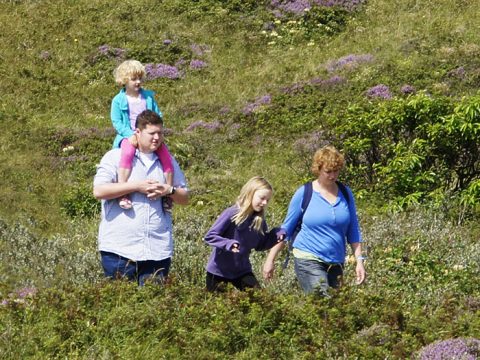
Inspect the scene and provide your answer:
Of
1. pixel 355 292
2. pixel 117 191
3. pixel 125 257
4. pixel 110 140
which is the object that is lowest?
pixel 110 140

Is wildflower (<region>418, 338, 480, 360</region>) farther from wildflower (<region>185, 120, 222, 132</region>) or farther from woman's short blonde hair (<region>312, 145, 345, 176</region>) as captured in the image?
wildflower (<region>185, 120, 222, 132</region>)

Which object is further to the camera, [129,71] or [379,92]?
[379,92]

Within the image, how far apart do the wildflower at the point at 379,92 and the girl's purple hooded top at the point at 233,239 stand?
1306 cm

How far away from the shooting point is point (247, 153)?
57.4ft

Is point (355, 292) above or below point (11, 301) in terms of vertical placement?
below

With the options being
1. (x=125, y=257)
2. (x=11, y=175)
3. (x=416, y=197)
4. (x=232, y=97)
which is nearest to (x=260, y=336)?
(x=125, y=257)

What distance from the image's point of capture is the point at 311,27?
25906 millimetres

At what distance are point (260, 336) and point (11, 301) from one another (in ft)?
5.34

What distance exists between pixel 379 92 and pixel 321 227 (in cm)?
1336

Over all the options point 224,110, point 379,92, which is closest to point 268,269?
point 379,92

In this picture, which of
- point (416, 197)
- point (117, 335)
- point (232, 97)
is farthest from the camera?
point (232, 97)

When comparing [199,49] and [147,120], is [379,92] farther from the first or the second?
[147,120]

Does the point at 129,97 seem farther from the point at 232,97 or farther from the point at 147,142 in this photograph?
the point at 232,97

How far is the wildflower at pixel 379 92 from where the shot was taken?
19164 mm
